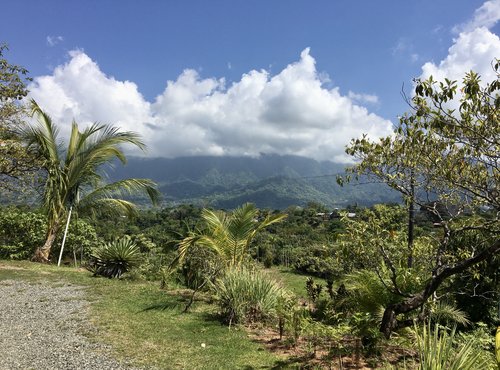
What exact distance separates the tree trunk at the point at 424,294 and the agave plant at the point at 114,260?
745 centimetres

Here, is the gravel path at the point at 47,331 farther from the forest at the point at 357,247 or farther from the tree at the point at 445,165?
the tree at the point at 445,165

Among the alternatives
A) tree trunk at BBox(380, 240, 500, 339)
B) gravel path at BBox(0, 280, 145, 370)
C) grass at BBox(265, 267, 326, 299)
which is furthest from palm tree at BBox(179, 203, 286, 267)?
tree trunk at BBox(380, 240, 500, 339)

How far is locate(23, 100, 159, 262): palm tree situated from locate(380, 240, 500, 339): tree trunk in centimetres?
970

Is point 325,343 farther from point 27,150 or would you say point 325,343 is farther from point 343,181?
point 27,150

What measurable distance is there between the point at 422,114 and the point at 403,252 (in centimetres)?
200

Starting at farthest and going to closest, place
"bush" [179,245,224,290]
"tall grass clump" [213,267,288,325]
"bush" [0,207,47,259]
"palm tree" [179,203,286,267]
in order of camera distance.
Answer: "bush" [0,207,47,259] → "bush" [179,245,224,290] → "palm tree" [179,203,286,267] → "tall grass clump" [213,267,288,325]

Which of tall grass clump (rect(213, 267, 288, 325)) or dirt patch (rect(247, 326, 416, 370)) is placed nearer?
dirt patch (rect(247, 326, 416, 370))

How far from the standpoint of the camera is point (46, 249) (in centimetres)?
1200

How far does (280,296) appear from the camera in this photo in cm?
659

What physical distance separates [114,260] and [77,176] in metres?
3.48

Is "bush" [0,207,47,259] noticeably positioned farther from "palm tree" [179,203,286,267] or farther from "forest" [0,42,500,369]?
"palm tree" [179,203,286,267]

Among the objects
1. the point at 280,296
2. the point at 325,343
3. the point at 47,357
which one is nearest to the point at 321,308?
the point at 280,296

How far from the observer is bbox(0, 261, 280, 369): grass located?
4656 mm

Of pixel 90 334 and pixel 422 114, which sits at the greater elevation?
pixel 422 114
